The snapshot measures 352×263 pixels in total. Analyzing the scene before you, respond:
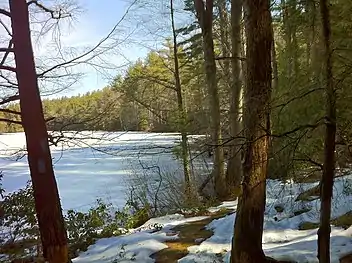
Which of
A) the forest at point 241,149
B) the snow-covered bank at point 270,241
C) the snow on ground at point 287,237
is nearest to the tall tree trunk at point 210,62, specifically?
the forest at point 241,149

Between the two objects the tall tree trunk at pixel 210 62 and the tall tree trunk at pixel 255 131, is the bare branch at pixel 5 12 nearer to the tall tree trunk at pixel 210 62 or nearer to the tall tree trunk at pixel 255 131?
the tall tree trunk at pixel 255 131

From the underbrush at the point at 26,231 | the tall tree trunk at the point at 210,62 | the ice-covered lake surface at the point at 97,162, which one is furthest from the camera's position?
the tall tree trunk at the point at 210,62

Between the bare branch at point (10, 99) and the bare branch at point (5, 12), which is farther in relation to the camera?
the bare branch at point (10, 99)

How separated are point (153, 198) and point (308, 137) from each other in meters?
6.86

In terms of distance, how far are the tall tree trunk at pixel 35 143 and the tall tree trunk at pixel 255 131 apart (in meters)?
2.06

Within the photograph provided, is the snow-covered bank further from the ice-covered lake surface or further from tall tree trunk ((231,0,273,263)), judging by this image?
the ice-covered lake surface

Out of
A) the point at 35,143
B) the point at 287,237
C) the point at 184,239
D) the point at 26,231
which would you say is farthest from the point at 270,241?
the point at 26,231

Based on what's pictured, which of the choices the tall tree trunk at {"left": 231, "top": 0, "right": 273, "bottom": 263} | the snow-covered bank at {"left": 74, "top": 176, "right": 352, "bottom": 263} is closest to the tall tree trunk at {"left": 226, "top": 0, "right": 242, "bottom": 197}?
the snow-covered bank at {"left": 74, "top": 176, "right": 352, "bottom": 263}

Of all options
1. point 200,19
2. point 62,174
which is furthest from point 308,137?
point 62,174

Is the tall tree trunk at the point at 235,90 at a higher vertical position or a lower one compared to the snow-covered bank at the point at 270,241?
higher

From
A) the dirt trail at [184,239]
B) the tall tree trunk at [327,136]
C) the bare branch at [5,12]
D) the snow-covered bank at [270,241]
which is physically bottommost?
the dirt trail at [184,239]

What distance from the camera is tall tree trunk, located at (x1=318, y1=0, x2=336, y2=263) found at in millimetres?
3283

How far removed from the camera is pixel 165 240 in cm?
613

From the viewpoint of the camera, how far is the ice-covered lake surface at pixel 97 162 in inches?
227
